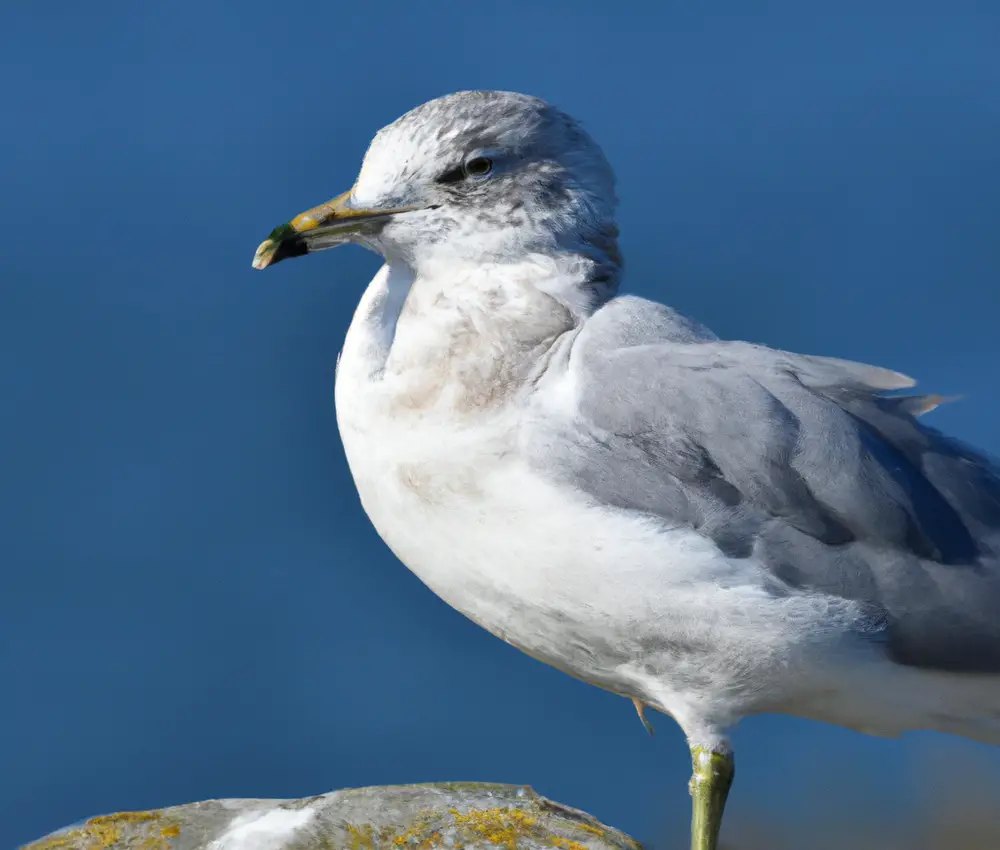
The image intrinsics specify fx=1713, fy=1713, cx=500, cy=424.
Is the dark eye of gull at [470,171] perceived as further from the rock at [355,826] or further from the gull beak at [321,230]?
the rock at [355,826]

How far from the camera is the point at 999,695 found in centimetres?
434

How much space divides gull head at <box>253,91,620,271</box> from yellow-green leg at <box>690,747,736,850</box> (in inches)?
50.5

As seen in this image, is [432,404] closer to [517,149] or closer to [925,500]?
[517,149]

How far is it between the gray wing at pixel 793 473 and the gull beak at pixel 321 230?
60cm

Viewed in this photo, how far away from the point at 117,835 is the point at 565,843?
1.14m

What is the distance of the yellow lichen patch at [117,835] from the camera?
4324mm

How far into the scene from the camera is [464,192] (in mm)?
4203

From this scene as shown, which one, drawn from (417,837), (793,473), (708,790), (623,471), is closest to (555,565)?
(623,471)

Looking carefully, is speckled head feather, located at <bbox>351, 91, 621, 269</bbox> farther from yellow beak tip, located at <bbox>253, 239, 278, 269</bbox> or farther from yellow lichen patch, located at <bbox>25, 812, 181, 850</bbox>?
yellow lichen patch, located at <bbox>25, 812, 181, 850</bbox>

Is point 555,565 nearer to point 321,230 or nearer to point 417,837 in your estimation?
point 417,837

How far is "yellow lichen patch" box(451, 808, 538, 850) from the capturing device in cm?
435

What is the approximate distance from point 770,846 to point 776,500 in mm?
3238

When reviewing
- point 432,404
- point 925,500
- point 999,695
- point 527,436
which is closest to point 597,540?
point 527,436

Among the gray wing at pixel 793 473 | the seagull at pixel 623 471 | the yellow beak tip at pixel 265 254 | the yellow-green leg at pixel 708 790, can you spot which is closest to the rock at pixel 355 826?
the yellow-green leg at pixel 708 790
